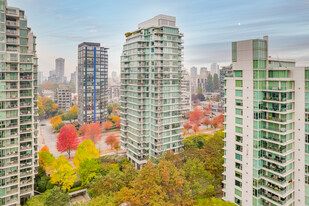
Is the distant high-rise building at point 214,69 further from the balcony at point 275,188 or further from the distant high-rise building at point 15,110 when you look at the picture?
the distant high-rise building at point 15,110

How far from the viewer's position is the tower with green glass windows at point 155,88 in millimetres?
35438

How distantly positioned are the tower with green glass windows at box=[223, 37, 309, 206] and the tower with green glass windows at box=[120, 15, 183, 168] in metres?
13.6

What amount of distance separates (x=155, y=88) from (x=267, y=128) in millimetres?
18661

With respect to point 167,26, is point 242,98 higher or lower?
lower

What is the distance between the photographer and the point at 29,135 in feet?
90.3

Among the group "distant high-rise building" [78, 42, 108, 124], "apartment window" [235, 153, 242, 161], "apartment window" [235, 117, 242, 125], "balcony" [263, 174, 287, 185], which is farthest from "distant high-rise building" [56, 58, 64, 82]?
"balcony" [263, 174, 287, 185]

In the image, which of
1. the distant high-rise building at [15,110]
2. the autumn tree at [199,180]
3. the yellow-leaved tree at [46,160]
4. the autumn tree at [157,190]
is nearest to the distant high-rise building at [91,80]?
the yellow-leaved tree at [46,160]

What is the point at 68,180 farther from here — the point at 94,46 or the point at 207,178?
the point at 94,46

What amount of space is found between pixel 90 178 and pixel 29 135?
10349 millimetres

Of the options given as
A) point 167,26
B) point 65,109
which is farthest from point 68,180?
point 65,109

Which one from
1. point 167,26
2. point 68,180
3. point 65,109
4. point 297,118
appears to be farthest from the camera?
point 65,109

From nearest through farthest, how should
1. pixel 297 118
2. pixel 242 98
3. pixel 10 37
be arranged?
pixel 297 118 < pixel 242 98 < pixel 10 37

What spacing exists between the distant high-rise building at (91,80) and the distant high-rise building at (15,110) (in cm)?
3574

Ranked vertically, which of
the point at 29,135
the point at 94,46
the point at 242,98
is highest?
the point at 94,46
